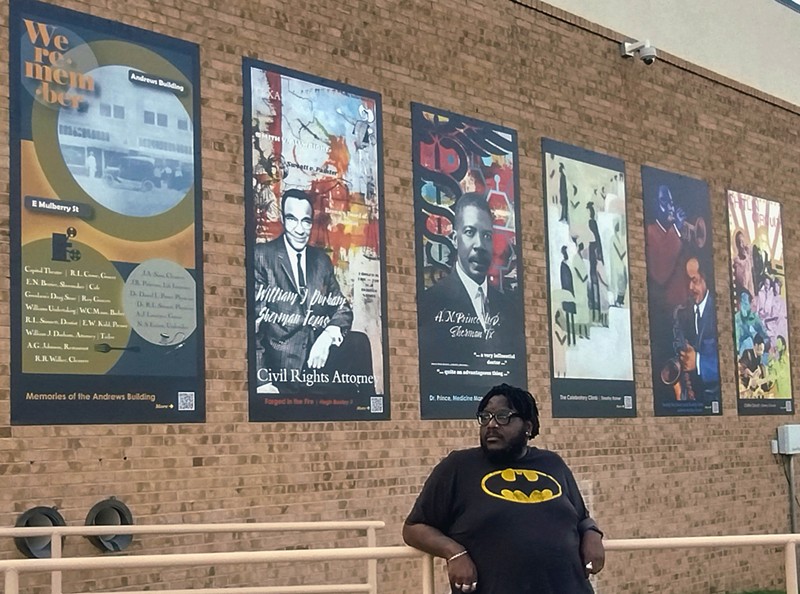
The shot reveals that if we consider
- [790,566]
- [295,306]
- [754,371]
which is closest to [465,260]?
[295,306]

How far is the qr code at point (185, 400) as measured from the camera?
8320 mm

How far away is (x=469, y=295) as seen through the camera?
10.7 m

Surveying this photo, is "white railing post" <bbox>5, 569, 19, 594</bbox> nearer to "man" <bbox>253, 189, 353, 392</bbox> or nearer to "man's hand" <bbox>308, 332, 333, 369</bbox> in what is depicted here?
"man" <bbox>253, 189, 353, 392</bbox>

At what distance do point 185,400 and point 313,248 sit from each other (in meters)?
1.69

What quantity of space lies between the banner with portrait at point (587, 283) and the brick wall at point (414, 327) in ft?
0.58

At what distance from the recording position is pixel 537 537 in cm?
414

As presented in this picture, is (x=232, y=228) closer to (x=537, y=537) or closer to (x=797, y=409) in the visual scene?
(x=537, y=537)

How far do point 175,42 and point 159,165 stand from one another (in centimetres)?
91

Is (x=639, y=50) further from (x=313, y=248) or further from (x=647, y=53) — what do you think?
(x=313, y=248)

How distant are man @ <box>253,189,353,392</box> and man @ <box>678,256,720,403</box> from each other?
5.12 meters

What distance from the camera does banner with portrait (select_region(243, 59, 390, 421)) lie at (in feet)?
29.5

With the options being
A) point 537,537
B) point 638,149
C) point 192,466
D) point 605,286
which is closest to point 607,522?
point 605,286

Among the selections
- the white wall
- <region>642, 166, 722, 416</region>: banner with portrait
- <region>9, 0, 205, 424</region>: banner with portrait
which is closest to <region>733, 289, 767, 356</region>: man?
<region>642, 166, 722, 416</region>: banner with portrait

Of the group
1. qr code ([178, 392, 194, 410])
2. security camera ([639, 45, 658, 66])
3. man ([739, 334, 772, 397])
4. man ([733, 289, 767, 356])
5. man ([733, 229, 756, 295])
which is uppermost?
security camera ([639, 45, 658, 66])
